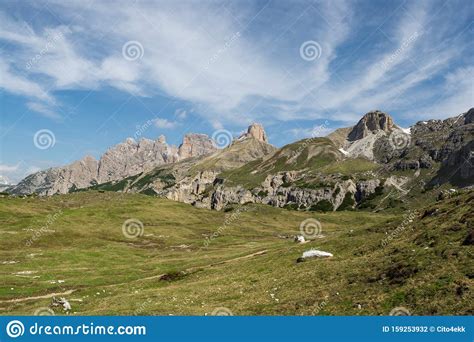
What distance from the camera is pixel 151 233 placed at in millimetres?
152250

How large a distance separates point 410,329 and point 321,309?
38.7 ft

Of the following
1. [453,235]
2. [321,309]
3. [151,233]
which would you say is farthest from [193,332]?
[151,233]

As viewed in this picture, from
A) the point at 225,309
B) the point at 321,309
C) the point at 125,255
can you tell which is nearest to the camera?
the point at 321,309

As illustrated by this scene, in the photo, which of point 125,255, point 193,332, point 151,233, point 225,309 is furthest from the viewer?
point 151,233

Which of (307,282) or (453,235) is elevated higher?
(453,235)

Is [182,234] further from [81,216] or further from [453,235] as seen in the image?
[453,235]

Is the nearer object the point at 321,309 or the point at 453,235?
the point at 321,309

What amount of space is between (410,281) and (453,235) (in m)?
10.9

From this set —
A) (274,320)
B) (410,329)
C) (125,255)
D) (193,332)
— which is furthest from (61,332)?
(125,255)

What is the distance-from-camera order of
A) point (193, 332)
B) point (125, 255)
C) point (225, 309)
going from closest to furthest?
1. point (193, 332)
2. point (225, 309)
3. point (125, 255)

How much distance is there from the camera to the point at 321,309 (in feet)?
106

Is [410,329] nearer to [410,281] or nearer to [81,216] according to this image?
[410,281]

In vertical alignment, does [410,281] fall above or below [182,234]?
below

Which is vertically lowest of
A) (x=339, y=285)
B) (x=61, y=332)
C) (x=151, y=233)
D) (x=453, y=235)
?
(x=61, y=332)
